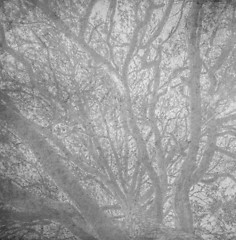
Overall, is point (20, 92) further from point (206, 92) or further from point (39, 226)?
point (206, 92)

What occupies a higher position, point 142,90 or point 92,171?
point 142,90

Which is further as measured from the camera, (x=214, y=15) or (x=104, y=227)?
(x=214, y=15)

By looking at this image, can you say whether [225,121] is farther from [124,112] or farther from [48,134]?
[48,134]

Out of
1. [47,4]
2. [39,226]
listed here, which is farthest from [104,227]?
[47,4]

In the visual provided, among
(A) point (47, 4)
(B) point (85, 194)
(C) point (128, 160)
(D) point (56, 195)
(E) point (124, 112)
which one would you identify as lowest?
(B) point (85, 194)

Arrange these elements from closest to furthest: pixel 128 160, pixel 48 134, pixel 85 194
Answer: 1. pixel 85 194
2. pixel 48 134
3. pixel 128 160

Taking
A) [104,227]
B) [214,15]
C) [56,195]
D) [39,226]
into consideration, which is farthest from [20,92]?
[214,15]

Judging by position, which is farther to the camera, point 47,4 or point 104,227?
point 47,4

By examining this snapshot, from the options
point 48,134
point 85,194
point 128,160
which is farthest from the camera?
point 128,160

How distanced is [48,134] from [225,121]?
3.23m

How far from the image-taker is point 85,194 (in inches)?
137

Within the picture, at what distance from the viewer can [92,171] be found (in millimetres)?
5074

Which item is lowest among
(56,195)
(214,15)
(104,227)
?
(104,227)

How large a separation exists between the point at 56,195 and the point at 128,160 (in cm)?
157
